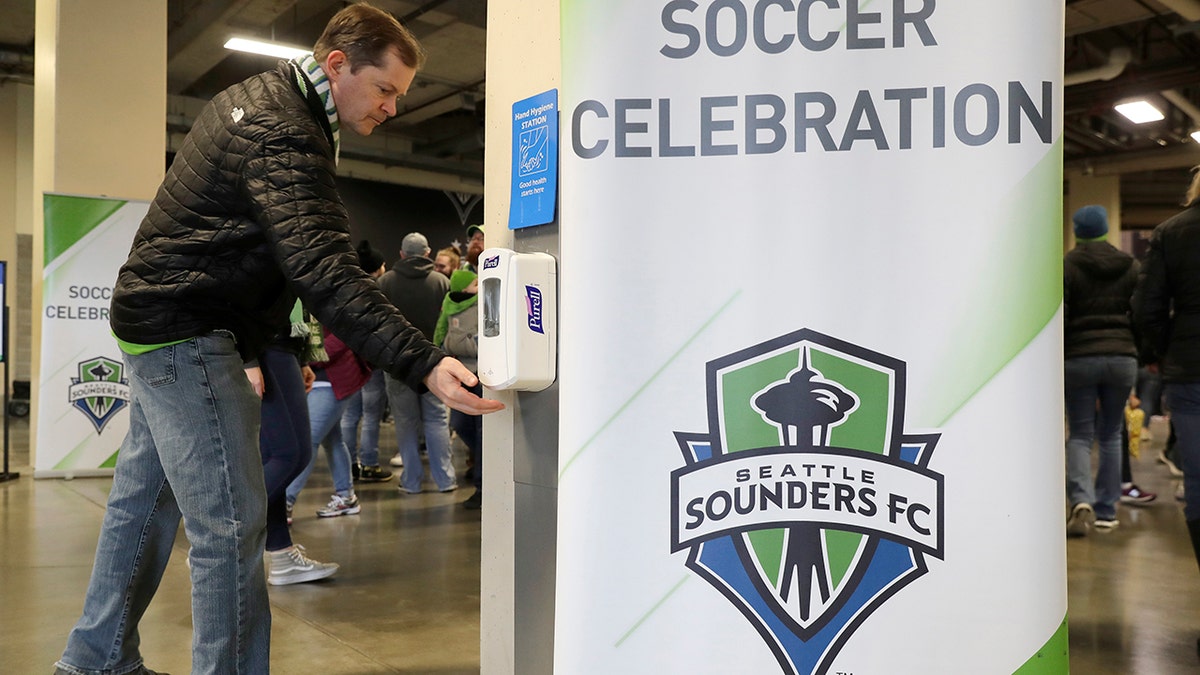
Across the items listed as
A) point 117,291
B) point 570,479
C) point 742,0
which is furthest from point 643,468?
point 117,291

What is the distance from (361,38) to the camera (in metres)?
1.72

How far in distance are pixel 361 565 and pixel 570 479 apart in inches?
92.3

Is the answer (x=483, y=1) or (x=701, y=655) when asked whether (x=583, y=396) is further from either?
(x=483, y=1)

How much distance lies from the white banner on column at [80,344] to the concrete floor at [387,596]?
0.69 meters

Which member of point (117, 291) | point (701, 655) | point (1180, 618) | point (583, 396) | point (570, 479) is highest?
point (117, 291)

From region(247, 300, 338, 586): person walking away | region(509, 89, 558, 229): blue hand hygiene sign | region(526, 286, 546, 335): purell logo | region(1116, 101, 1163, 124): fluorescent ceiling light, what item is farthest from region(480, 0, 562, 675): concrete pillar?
region(1116, 101, 1163, 124): fluorescent ceiling light

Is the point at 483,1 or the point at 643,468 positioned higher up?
the point at 483,1

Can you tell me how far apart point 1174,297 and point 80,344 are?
5.25 meters

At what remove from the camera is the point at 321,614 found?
107 inches

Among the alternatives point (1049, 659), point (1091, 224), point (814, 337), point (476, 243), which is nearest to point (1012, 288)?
point (814, 337)

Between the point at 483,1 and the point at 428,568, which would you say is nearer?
the point at 428,568

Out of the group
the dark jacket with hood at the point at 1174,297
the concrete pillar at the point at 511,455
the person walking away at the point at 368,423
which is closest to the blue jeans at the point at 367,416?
the person walking away at the point at 368,423

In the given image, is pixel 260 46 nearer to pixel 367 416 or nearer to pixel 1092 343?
pixel 367 416

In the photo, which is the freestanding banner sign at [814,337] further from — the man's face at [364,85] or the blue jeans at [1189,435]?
the blue jeans at [1189,435]
